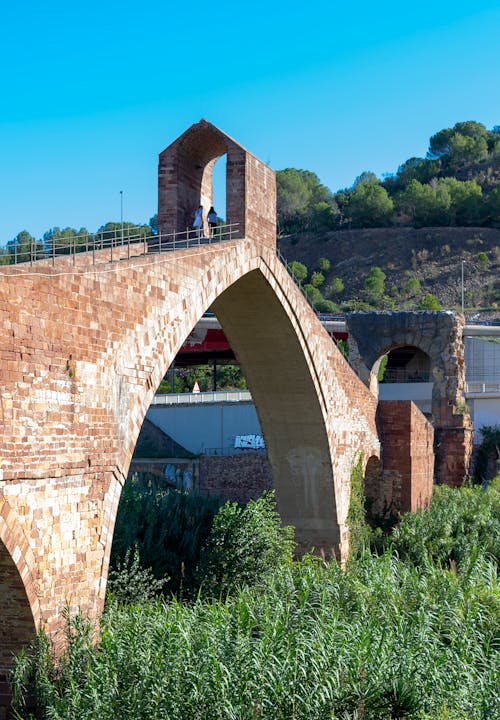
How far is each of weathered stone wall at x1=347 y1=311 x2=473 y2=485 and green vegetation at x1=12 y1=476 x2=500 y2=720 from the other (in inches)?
375

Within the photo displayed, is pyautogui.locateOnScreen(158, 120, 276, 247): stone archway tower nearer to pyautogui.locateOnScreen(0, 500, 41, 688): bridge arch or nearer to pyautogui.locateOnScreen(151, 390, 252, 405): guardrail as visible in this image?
pyautogui.locateOnScreen(0, 500, 41, 688): bridge arch

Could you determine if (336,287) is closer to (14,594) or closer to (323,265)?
(323,265)

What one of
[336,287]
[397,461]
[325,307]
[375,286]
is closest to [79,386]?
[397,461]

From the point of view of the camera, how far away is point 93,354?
720cm

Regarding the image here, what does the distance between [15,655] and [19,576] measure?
2.25 feet

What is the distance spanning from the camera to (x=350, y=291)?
50.2m

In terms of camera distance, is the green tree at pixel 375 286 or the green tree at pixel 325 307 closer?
the green tree at pixel 325 307

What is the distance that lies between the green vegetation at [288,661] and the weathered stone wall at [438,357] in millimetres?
9535

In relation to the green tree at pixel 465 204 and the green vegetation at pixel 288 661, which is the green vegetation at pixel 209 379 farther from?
the green vegetation at pixel 288 661

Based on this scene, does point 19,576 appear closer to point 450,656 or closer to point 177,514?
point 450,656

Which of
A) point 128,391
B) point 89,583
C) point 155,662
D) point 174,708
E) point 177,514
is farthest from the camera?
point 177,514

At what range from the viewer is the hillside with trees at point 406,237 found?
4866 centimetres

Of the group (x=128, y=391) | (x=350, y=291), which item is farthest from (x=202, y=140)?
(x=350, y=291)

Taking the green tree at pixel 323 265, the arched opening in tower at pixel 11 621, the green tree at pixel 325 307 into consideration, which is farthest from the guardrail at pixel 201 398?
the green tree at pixel 323 265
